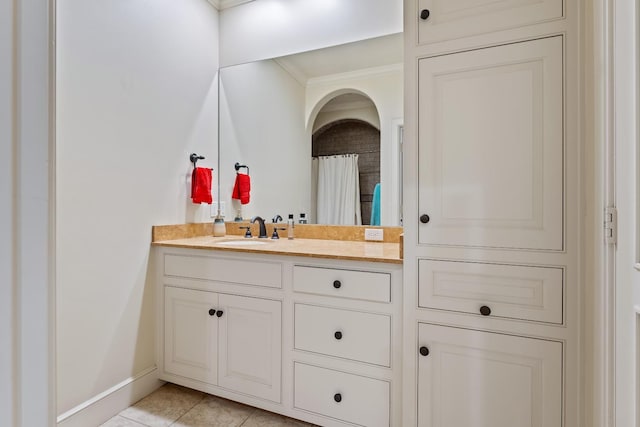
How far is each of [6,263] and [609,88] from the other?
1341 millimetres

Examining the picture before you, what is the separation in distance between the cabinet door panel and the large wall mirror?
0.67 m

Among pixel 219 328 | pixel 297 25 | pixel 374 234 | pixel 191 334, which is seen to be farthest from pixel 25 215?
pixel 297 25

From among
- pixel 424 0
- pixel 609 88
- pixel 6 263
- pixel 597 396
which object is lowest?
pixel 597 396

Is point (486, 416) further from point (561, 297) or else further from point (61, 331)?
point (61, 331)

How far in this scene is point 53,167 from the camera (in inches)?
17.1

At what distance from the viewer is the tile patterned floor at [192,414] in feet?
5.58

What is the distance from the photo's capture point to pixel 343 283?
1.52m

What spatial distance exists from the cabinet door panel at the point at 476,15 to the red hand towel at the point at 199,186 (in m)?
1.56

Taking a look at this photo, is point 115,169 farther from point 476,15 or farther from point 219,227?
point 476,15

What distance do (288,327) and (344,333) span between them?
0.94 ft

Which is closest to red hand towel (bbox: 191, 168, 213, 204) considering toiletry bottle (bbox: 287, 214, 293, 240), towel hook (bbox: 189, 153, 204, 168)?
towel hook (bbox: 189, 153, 204, 168)

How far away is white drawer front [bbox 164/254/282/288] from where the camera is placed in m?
1.67

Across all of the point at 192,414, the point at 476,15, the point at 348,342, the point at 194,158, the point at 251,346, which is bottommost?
the point at 192,414

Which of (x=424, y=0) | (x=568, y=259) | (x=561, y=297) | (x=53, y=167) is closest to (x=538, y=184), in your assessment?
(x=568, y=259)
